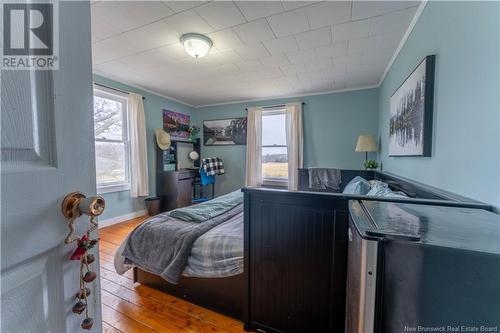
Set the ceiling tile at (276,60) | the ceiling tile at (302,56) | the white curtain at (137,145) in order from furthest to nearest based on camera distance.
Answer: the white curtain at (137,145), the ceiling tile at (276,60), the ceiling tile at (302,56)

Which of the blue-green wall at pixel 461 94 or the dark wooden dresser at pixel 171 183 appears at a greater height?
the blue-green wall at pixel 461 94

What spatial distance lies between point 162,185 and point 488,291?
4.28 metres

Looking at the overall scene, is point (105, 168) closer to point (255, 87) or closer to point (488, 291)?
point (255, 87)

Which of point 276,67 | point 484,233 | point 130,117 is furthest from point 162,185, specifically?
point 484,233

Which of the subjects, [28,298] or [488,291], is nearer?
[28,298]

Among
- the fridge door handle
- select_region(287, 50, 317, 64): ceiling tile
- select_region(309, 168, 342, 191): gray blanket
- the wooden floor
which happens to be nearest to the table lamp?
select_region(309, 168, 342, 191): gray blanket

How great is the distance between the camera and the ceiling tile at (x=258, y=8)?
1.69m

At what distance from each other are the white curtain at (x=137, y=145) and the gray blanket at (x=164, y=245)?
2.12 meters

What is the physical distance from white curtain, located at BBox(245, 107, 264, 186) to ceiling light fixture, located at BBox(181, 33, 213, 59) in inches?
88.3

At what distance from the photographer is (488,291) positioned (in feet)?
1.60

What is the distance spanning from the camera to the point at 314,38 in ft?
7.16

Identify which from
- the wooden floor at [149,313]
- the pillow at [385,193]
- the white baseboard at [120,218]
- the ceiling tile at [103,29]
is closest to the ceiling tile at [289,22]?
the ceiling tile at [103,29]

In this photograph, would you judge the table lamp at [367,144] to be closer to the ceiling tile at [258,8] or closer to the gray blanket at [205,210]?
the gray blanket at [205,210]

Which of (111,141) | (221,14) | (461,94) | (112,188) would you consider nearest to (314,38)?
(221,14)
